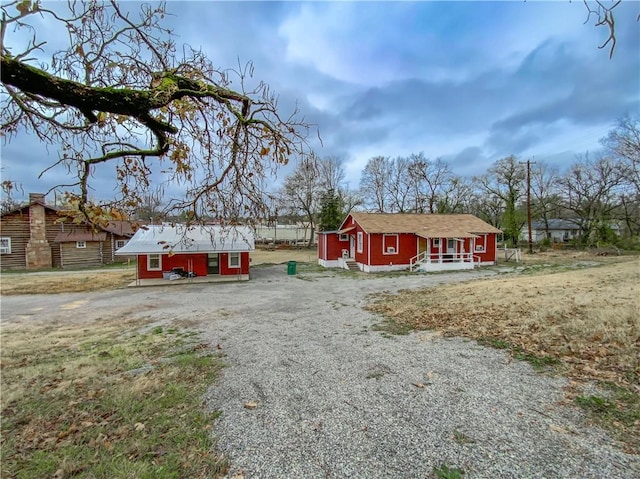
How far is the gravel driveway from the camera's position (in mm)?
2871

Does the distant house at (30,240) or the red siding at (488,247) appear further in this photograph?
the distant house at (30,240)

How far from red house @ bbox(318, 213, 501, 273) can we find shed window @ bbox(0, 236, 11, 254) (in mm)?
25136

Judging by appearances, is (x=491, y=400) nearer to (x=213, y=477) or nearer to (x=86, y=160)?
(x=213, y=477)

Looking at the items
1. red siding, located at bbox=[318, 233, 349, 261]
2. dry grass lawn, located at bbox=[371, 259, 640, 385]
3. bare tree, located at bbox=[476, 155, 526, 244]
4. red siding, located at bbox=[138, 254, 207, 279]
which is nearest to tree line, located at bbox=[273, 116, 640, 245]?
bare tree, located at bbox=[476, 155, 526, 244]

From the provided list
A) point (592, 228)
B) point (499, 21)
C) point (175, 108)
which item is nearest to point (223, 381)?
point (175, 108)

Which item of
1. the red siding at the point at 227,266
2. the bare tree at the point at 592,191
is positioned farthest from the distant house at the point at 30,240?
the bare tree at the point at 592,191

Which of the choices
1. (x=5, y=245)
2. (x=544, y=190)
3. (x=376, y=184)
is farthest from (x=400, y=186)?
(x=5, y=245)

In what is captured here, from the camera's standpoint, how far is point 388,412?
12.5 ft

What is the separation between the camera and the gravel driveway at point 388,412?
2.87 metres

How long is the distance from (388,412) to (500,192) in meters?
45.2

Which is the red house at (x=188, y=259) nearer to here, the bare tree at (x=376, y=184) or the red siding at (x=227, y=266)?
the red siding at (x=227, y=266)

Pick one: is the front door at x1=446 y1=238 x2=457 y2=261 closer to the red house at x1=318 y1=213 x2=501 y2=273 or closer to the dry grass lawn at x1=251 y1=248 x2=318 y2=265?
the red house at x1=318 y1=213 x2=501 y2=273

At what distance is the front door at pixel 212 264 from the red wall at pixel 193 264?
21 cm

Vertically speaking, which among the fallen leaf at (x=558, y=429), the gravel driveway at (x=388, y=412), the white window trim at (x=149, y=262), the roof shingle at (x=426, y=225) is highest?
the roof shingle at (x=426, y=225)
